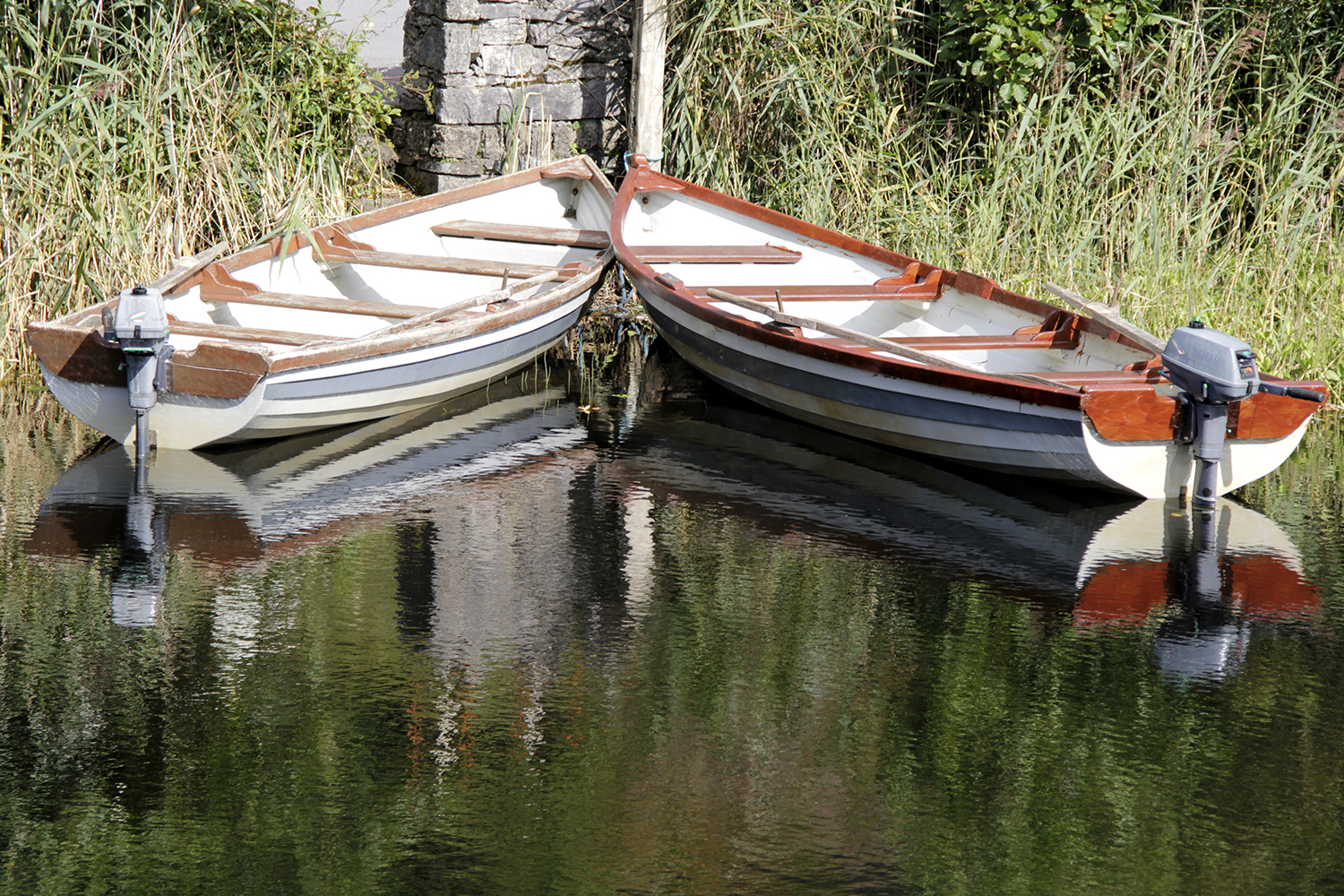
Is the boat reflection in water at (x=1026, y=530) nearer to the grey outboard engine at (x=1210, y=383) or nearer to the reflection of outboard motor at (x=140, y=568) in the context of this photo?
the grey outboard engine at (x=1210, y=383)

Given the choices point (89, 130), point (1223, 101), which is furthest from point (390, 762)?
point (1223, 101)

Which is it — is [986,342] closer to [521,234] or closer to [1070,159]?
[1070,159]

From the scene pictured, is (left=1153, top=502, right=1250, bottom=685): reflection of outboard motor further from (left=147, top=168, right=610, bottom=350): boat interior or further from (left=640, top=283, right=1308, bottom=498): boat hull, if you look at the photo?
(left=147, top=168, right=610, bottom=350): boat interior

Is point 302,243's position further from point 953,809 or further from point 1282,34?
point 1282,34

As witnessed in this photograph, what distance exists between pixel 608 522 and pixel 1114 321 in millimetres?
2470

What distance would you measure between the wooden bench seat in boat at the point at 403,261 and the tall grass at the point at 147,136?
0.82ft

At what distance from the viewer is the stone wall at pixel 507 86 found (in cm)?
815

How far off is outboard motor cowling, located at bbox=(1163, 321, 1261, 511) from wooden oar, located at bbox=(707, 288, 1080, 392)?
1.31ft

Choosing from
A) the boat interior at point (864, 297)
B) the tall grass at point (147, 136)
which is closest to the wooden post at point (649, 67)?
the boat interior at point (864, 297)

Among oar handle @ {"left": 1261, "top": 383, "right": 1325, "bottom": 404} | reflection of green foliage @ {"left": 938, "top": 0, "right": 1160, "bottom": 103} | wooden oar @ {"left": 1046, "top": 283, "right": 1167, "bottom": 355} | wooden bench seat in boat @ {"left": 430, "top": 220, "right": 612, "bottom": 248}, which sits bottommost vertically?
oar handle @ {"left": 1261, "top": 383, "right": 1325, "bottom": 404}

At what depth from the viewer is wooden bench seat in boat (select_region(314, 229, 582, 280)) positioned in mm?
6609

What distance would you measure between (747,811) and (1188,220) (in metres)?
5.62

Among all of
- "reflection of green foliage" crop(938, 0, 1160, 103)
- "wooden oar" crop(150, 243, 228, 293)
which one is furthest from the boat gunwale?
"wooden oar" crop(150, 243, 228, 293)

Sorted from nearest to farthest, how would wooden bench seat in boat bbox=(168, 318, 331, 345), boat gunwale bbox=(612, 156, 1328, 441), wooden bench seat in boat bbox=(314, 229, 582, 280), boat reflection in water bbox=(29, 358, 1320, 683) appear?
boat reflection in water bbox=(29, 358, 1320, 683)
boat gunwale bbox=(612, 156, 1328, 441)
wooden bench seat in boat bbox=(168, 318, 331, 345)
wooden bench seat in boat bbox=(314, 229, 582, 280)
